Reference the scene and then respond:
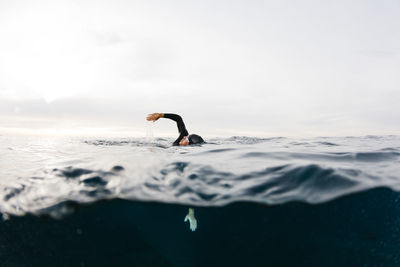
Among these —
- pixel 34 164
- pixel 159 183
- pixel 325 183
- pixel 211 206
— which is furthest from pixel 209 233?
pixel 34 164

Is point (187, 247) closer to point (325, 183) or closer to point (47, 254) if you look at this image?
point (47, 254)

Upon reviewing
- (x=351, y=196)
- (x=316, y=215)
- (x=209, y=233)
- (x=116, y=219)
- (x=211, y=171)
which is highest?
(x=211, y=171)

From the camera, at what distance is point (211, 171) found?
5.42 metres

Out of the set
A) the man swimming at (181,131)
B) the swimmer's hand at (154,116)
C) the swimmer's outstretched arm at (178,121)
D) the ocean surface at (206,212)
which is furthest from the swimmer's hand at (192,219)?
the swimmer's hand at (154,116)

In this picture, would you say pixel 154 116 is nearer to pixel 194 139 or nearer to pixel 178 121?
pixel 178 121

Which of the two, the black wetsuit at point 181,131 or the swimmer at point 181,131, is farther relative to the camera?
the black wetsuit at point 181,131

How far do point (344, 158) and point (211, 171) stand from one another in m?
3.79

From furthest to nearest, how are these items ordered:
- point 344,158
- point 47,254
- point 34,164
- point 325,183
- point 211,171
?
point 34,164 → point 344,158 → point 47,254 → point 211,171 → point 325,183

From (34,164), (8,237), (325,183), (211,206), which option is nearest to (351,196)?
(325,183)

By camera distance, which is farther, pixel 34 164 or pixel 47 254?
pixel 34 164

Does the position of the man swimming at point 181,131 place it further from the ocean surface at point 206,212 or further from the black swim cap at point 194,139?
the ocean surface at point 206,212

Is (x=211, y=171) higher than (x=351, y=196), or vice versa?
(x=211, y=171)

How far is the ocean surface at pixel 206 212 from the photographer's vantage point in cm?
485

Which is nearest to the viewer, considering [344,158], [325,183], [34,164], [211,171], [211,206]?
[325,183]
